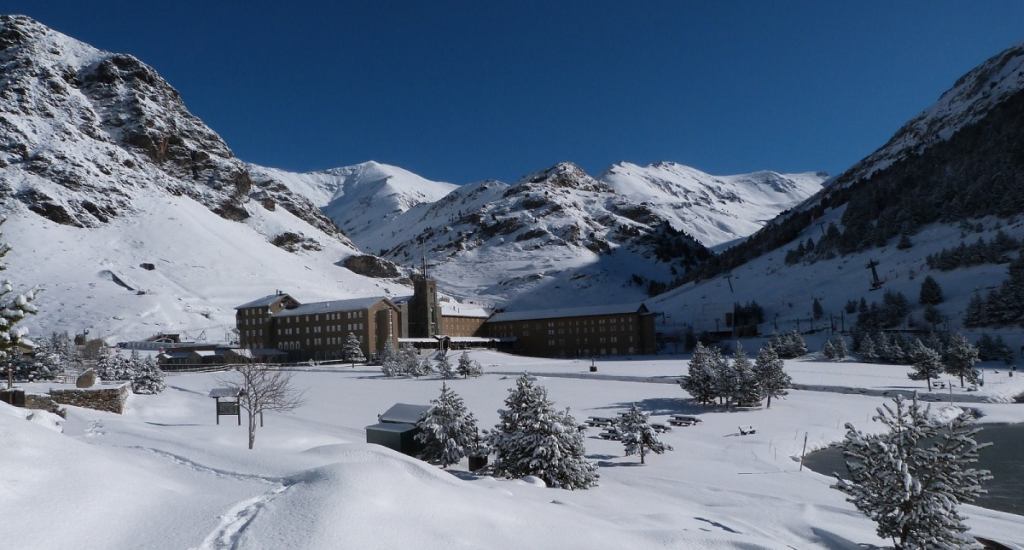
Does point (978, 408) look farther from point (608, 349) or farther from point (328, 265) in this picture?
point (328, 265)

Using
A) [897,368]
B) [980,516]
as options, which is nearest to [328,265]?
[897,368]

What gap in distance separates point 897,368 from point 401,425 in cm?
6564

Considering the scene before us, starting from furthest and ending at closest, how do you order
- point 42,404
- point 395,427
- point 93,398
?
point 93,398 < point 42,404 < point 395,427

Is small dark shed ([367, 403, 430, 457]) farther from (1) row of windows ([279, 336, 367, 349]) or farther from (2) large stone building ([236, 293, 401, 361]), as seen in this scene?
(1) row of windows ([279, 336, 367, 349])

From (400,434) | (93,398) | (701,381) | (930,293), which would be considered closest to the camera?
(400,434)

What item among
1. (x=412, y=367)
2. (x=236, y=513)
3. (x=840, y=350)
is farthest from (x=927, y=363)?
(x=236, y=513)

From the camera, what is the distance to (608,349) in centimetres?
11444

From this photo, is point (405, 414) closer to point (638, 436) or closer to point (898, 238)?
point (638, 436)

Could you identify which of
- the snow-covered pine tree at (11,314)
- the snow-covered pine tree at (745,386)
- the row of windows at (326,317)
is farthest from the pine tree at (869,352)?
the snow-covered pine tree at (11,314)

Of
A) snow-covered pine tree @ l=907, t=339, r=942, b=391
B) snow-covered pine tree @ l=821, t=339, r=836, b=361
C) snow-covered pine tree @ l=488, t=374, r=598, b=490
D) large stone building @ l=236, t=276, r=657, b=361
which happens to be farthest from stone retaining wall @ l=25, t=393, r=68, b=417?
snow-covered pine tree @ l=821, t=339, r=836, b=361

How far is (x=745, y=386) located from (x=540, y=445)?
3204 cm

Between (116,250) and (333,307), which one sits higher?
(116,250)

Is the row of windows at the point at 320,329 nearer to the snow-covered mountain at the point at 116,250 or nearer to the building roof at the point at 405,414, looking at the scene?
the snow-covered mountain at the point at 116,250

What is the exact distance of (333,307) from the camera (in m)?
103
